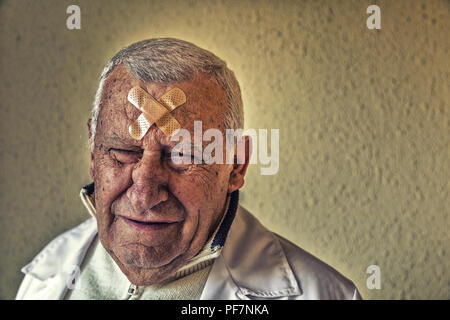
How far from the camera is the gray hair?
3.50 ft

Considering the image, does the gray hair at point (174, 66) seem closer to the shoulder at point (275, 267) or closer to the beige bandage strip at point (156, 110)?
the beige bandage strip at point (156, 110)

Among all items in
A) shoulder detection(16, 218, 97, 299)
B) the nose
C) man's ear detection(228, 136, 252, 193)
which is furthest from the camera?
shoulder detection(16, 218, 97, 299)

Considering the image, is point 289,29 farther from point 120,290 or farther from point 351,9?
point 120,290

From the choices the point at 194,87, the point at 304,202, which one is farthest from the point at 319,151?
the point at 194,87

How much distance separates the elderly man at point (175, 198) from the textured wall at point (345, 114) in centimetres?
10

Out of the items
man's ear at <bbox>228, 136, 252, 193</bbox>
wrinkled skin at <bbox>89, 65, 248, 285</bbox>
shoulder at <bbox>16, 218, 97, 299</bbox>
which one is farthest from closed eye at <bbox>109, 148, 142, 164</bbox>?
shoulder at <bbox>16, 218, 97, 299</bbox>

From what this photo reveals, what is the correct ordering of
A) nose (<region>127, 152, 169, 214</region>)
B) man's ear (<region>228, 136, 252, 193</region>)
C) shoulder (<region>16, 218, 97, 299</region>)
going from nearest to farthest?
nose (<region>127, 152, 169, 214</region>)
man's ear (<region>228, 136, 252, 193</region>)
shoulder (<region>16, 218, 97, 299</region>)

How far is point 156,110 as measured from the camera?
1033 millimetres

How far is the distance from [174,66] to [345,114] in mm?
484

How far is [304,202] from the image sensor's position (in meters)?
1.27

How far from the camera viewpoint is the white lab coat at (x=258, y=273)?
118 centimetres

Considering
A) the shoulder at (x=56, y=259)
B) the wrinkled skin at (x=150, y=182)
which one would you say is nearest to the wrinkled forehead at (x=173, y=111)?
the wrinkled skin at (x=150, y=182)

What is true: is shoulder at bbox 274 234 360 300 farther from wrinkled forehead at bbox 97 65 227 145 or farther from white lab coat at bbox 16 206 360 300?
wrinkled forehead at bbox 97 65 227 145

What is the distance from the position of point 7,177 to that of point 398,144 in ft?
3.67
